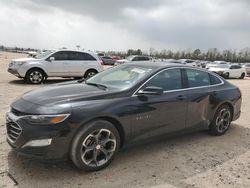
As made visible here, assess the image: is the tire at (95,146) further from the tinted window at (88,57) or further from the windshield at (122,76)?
the tinted window at (88,57)

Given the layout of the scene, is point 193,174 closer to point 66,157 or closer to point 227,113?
point 66,157

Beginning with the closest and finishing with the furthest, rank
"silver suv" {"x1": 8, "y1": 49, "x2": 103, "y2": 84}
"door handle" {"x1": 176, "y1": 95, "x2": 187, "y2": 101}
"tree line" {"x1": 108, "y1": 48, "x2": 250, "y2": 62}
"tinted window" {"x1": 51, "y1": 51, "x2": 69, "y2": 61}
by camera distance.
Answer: "door handle" {"x1": 176, "y1": 95, "x2": 187, "y2": 101}, "silver suv" {"x1": 8, "y1": 49, "x2": 103, "y2": 84}, "tinted window" {"x1": 51, "y1": 51, "x2": 69, "y2": 61}, "tree line" {"x1": 108, "y1": 48, "x2": 250, "y2": 62}

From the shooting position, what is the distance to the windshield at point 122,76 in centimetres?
475

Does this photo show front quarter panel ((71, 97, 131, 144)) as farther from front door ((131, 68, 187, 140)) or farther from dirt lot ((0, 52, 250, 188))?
dirt lot ((0, 52, 250, 188))

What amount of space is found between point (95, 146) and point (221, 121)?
314 centimetres

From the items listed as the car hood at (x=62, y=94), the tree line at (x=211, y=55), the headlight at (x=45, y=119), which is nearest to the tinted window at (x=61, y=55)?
the car hood at (x=62, y=94)

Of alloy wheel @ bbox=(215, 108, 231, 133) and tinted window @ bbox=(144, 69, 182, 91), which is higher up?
tinted window @ bbox=(144, 69, 182, 91)

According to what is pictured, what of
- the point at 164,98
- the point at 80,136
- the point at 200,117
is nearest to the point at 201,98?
the point at 200,117

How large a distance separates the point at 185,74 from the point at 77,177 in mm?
2766

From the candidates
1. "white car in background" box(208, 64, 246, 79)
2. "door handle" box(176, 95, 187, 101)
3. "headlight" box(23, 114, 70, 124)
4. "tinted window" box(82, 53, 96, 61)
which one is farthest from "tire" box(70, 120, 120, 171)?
"white car in background" box(208, 64, 246, 79)

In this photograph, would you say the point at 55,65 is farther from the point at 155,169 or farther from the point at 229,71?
the point at 229,71

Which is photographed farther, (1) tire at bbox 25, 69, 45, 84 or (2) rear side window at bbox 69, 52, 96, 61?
(2) rear side window at bbox 69, 52, 96, 61

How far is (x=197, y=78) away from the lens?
5727 mm

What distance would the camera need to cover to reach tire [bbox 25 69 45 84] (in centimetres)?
1310
